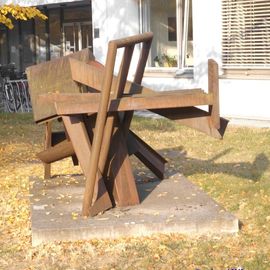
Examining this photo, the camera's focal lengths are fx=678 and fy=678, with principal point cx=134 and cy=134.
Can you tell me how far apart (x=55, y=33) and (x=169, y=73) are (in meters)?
9.03

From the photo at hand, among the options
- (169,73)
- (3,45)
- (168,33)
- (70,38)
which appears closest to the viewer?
(169,73)

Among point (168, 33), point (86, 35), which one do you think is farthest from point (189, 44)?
point (86, 35)

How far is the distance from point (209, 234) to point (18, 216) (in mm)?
1930

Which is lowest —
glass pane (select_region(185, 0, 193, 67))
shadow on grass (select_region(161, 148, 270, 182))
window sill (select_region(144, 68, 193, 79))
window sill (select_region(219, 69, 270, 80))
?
shadow on grass (select_region(161, 148, 270, 182))

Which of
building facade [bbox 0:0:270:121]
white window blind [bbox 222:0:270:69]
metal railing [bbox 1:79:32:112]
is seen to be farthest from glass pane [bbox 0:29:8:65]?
white window blind [bbox 222:0:270:69]

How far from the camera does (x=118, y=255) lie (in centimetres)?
529

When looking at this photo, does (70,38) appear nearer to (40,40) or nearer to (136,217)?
(40,40)

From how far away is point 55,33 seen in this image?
24.6 meters

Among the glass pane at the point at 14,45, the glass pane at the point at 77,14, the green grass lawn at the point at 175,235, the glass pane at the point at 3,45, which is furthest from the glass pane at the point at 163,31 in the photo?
the glass pane at the point at 3,45

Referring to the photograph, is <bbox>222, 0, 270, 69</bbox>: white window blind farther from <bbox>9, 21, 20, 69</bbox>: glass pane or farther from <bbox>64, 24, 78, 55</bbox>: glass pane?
<bbox>9, 21, 20, 69</bbox>: glass pane

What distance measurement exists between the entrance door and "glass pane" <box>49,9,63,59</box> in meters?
0.39

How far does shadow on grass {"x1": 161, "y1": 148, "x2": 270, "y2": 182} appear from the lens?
850cm

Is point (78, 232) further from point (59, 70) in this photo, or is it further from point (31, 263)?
point (59, 70)

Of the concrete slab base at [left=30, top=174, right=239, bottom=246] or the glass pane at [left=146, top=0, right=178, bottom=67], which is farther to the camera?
the glass pane at [left=146, top=0, right=178, bottom=67]
